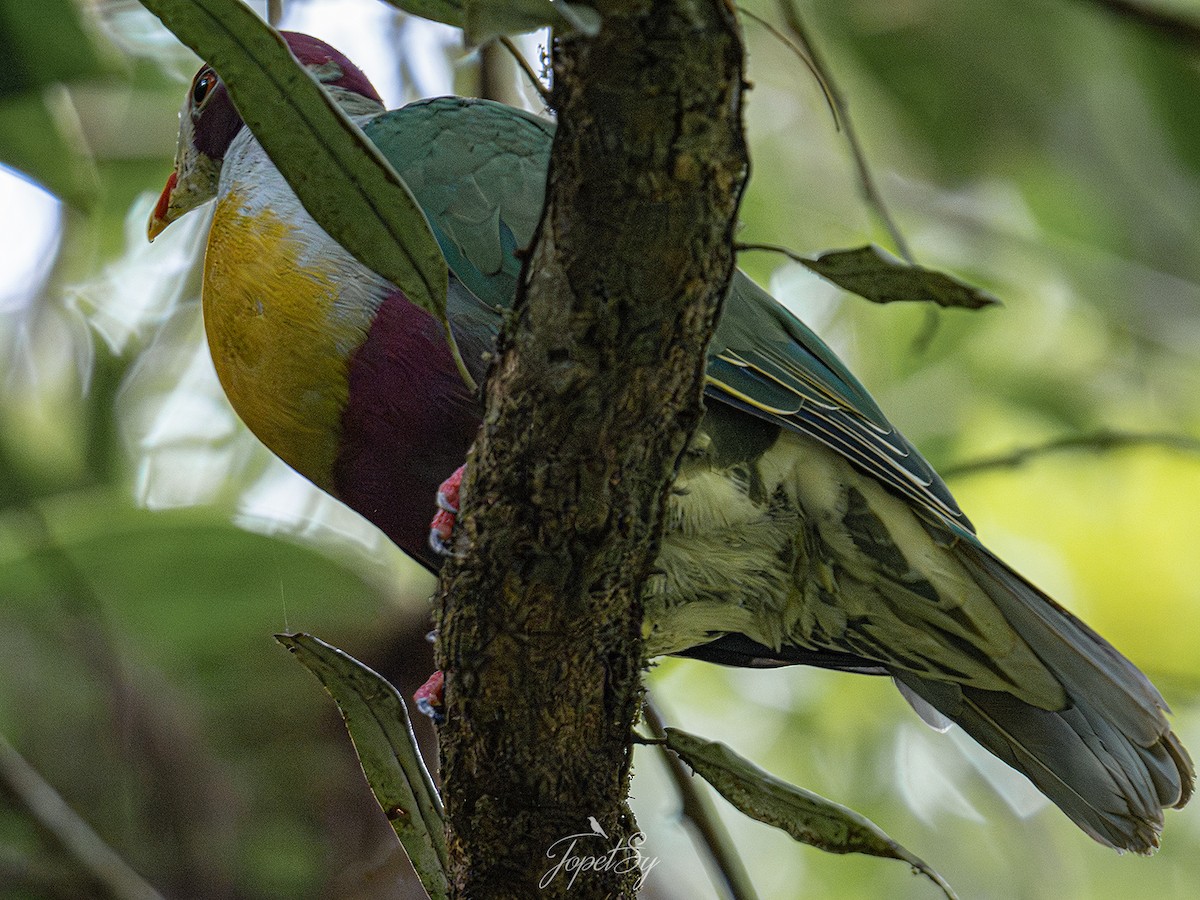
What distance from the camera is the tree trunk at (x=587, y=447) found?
1186 mm

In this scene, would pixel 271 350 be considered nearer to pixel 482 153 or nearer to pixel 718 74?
pixel 482 153

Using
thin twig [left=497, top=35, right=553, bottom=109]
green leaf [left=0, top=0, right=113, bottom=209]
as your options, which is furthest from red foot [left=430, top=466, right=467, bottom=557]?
green leaf [left=0, top=0, right=113, bottom=209]

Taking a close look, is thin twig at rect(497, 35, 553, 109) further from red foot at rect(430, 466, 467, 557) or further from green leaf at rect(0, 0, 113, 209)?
green leaf at rect(0, 0, 113, 209)

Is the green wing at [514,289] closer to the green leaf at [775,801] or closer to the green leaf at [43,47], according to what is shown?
the green leaf at [775,801]

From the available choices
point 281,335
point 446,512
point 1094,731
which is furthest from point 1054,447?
point 281,335

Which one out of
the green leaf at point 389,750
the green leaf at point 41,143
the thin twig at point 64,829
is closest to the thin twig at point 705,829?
the green leaf at point 389,750

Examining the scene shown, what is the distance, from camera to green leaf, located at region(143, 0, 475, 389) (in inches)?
50.0

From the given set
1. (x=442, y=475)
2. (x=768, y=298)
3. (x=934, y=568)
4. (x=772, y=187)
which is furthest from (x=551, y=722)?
(x=772, y=187)

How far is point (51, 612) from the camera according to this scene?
10.8ft

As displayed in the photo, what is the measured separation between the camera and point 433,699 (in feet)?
6.39

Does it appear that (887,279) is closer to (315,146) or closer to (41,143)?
(315,146)

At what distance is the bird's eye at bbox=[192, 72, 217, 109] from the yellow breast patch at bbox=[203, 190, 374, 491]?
0.68 meters

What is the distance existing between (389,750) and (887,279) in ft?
3.23

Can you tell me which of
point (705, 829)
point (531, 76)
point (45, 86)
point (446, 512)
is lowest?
point (705, 829)
